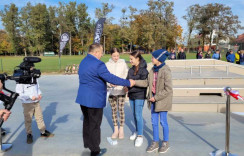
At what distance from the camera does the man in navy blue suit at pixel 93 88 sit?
324cm

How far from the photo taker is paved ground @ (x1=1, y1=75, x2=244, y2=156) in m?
3.70

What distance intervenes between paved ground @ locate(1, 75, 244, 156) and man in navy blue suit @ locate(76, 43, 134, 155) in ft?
1.64

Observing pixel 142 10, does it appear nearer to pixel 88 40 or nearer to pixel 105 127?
pixel 88 40

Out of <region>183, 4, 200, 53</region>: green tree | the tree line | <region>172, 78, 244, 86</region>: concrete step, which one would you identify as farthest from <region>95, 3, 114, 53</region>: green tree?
<region>172, 78, 244, 86</region>: concrete step

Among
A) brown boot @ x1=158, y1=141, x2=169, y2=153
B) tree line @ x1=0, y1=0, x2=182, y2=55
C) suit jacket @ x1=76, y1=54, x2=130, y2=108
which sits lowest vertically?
brown boot @ x1=158, y1=141, x2=169, y2=153

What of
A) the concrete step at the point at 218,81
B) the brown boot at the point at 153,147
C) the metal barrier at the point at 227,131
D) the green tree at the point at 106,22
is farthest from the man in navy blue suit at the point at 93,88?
the green tree at the point at 106,22

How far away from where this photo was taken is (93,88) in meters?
3.26

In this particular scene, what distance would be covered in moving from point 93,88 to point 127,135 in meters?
1.69

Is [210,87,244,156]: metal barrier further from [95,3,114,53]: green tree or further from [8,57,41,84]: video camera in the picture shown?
[95,3,114,53]: green tree

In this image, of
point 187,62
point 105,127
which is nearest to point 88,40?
point 187,62

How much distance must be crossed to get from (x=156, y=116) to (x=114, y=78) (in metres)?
1.04

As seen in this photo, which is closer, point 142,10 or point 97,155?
point 97,155

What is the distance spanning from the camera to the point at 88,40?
77250mm

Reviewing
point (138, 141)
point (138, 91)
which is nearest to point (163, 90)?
point (138, 91)
